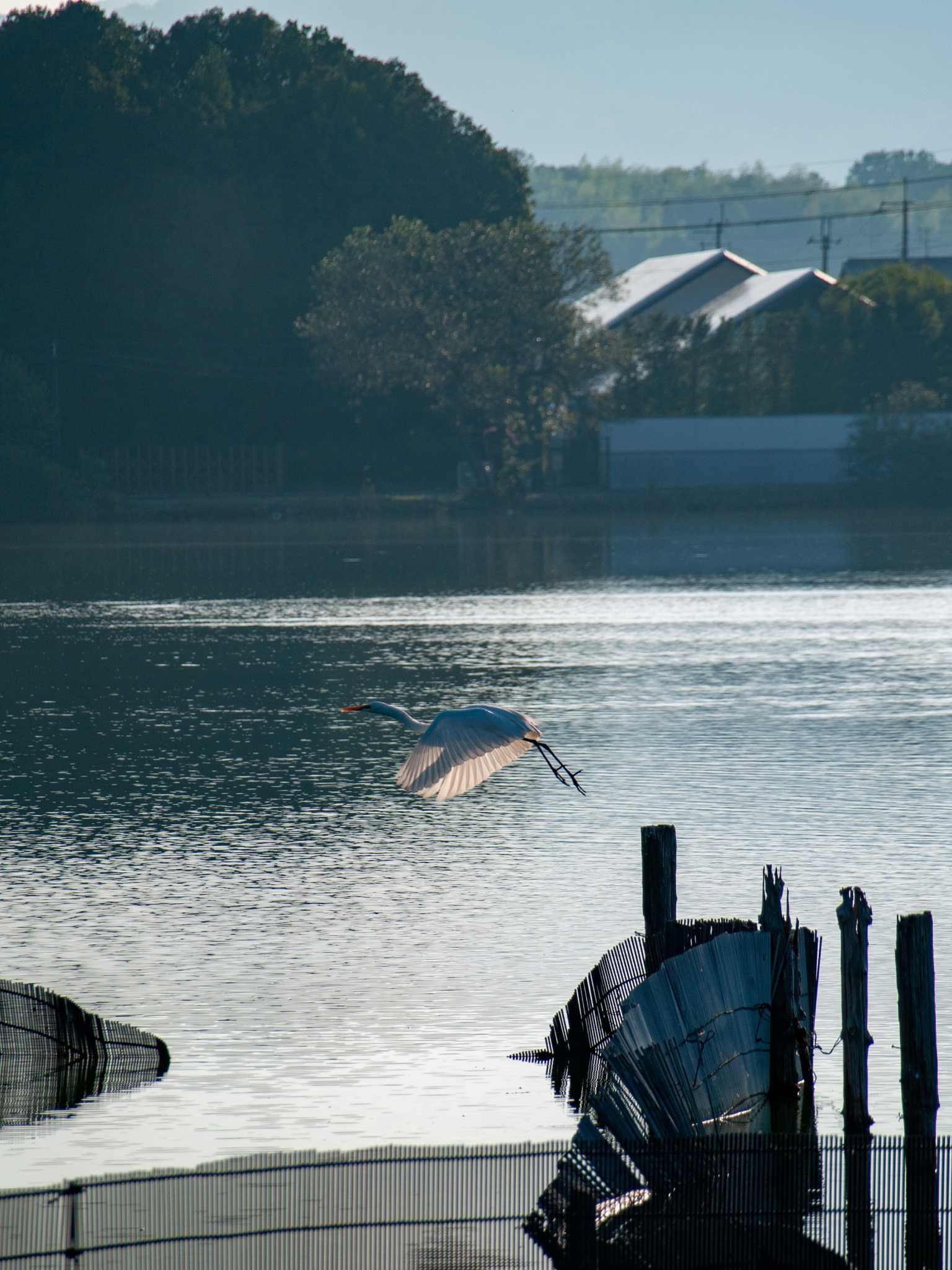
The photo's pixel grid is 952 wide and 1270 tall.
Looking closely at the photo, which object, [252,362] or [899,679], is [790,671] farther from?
[252,362]

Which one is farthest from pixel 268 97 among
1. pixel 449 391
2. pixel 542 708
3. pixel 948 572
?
pixel 542 708

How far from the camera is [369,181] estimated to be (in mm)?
84812

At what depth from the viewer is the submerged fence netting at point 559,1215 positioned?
8.39 m

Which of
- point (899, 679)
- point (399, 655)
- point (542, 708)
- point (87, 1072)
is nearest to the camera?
point (87, 1072)

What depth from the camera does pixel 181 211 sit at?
82.4 meters

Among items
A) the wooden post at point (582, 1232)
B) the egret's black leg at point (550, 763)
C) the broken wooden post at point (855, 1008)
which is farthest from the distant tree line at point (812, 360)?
the wooden post at point (582, 1232)

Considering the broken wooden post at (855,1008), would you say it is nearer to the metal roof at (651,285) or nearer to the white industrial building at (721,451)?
the white industrial building at (721,451)

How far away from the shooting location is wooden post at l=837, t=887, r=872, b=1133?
31.4 ft

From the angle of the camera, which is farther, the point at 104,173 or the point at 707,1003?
the point at 104,173

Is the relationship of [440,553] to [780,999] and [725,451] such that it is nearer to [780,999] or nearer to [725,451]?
[725,451]

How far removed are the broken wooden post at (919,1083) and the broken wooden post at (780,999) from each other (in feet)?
2.85

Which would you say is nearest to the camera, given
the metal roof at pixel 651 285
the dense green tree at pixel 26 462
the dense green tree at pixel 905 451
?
the dense green tree at pixel 26 462

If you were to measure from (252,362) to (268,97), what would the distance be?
13.1 meters

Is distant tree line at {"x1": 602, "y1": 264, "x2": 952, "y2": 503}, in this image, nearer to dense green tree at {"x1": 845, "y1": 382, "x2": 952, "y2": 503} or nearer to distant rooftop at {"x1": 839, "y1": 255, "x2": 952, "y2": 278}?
dense green tree at {"x1": 845, "y1": 382, "x2": 952, "y2": 503}
